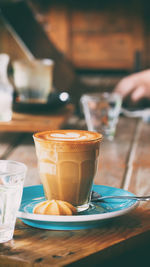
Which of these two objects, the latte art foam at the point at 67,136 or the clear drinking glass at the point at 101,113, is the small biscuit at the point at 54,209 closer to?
the latte art foam at the point at 67,136

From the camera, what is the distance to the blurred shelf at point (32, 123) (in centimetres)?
158

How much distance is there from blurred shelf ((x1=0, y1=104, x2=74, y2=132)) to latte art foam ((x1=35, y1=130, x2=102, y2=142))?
2.45ft

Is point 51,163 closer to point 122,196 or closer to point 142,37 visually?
point 122,196

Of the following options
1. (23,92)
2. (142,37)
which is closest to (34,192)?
(23,92)

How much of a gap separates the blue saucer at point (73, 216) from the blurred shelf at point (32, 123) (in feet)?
2.44

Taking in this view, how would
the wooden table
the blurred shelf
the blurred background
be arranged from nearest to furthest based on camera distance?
the wooden table < the blurred shelf < the blurred background

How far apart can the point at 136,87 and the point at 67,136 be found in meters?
1.70

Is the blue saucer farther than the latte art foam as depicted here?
No

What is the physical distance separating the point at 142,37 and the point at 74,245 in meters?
3.26

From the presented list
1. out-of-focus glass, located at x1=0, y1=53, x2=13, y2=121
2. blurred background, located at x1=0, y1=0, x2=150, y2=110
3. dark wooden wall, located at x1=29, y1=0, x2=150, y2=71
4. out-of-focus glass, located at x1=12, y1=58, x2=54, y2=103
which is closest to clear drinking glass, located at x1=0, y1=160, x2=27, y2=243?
out-of-focus glass, located at x1=0, y1=53, x2=13, y2=121

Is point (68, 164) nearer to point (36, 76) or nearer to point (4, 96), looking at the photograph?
point (4, 96)

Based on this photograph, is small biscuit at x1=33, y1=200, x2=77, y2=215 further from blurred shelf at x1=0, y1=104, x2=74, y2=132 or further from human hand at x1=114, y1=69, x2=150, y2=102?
human hand at x1=114, y1=69, x2=150, y2=102

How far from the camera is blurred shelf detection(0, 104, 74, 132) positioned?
1.58 m

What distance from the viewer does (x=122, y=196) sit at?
784mm
